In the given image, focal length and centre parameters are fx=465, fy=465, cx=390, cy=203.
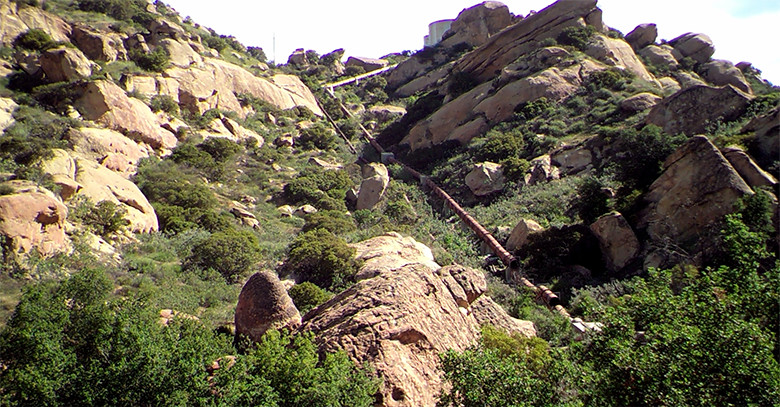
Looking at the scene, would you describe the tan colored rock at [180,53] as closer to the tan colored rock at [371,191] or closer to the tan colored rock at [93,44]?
the tan colored rock at [93,44]

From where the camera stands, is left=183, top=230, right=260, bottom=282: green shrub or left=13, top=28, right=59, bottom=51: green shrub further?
left=13, top=28, right=59, bottom=51: green shrub

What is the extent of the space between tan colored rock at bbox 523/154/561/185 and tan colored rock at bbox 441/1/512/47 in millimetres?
33418

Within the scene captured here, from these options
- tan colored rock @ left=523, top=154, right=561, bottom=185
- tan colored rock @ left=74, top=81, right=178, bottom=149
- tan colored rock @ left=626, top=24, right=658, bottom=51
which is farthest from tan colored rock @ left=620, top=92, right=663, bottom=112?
tan colored rock @ left=74, top=81, right=178, bottom=149

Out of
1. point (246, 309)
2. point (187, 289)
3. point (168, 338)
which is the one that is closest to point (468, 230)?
point (187, 289)

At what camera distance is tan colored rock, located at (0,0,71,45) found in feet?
89.5

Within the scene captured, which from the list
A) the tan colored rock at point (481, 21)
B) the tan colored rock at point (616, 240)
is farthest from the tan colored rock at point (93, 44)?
the tan colored rock at point (481, 21)

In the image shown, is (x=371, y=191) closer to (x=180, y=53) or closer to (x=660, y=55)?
(x=180, y=53)

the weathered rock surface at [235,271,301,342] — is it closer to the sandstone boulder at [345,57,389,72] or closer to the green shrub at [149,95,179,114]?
the green shrub at [149,95,179,114]

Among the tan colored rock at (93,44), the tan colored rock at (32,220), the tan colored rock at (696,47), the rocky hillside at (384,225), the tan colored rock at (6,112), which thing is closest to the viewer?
the rocky hillside at (384,225)

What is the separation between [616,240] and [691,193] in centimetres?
288

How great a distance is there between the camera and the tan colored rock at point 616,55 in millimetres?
37500

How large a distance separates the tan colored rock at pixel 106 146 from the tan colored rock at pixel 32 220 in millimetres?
7438

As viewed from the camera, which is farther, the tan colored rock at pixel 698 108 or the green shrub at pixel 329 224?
the tan colored rock at pixel 698 108

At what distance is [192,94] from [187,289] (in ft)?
74.2
